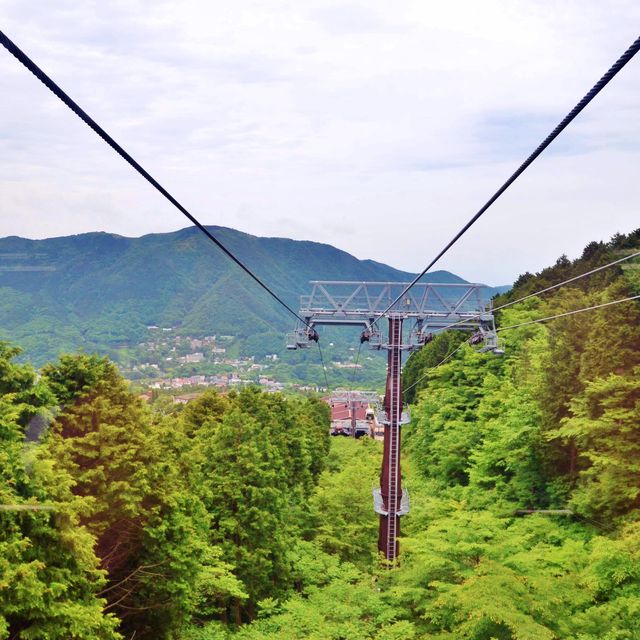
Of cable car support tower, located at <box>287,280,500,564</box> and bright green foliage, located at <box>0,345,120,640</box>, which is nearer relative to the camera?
bright green foliage, located at <box>0,345,120,640</box>

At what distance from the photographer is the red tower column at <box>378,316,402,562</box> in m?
17.2

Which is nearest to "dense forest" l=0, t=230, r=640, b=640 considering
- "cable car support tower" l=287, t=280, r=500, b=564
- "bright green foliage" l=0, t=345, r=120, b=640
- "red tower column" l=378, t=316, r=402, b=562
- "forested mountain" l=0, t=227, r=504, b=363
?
"bright green foliage" l=0, t=345, r=120, b=640

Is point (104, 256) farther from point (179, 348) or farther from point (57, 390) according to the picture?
point (57, 390)

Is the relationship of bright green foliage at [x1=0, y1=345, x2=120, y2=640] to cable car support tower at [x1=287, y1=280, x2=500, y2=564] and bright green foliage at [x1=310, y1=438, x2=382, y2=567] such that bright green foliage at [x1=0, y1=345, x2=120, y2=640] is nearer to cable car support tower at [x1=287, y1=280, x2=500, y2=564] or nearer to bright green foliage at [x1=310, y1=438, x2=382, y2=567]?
cable car support tower at [x1=287, y1=280, x2=500, y2=564]

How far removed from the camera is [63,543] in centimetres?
842

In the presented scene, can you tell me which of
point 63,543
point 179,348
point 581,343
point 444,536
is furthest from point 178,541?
point 179,348

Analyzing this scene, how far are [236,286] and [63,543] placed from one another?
548ft

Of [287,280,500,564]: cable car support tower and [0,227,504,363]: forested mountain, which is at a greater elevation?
[0,227,504,363]: forested mountain

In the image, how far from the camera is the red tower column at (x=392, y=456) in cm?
1722

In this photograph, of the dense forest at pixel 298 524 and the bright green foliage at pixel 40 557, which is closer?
the bright green foliage at pixel 40 557

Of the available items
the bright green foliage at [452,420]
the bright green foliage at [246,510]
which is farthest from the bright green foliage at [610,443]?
the bright green foliage at [452,420]

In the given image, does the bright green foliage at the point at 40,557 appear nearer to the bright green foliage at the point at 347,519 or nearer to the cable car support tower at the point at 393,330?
the cable car support tower at the point at 393,330

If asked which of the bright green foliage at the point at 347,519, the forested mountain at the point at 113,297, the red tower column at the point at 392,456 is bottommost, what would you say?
the bright green foliage at the point at 347,519

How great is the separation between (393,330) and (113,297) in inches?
5822
